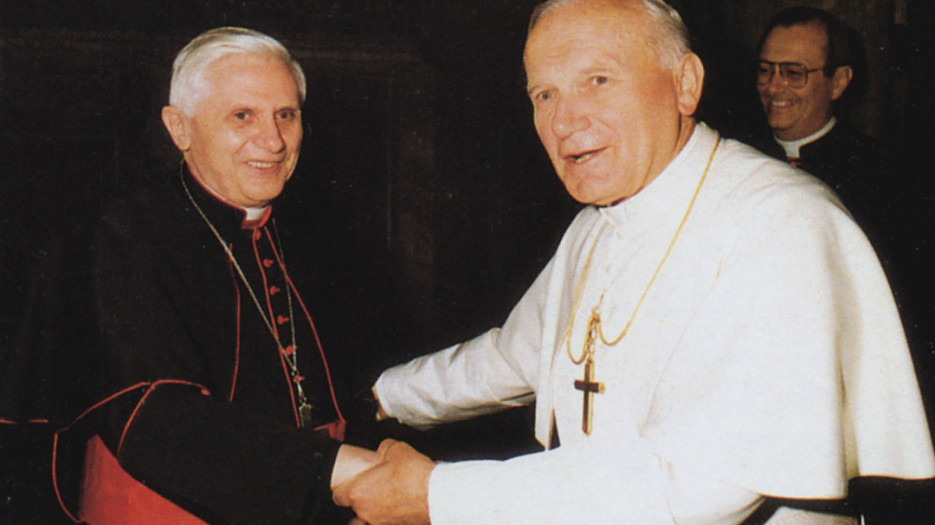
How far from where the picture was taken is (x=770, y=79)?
365cm

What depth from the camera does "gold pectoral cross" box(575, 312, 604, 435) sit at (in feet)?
6.09

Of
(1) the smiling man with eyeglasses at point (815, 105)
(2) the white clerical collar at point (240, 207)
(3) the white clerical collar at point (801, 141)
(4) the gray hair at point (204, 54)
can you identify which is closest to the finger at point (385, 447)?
(2) the white clerical collar at point (240, 207)

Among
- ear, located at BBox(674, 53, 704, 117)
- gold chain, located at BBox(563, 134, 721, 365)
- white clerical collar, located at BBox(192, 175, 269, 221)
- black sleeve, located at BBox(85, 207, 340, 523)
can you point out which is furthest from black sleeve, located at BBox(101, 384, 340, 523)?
ear, located at BBox(674, 53, 704, 117)

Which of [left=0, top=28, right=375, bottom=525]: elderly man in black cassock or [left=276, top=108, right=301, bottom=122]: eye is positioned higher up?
[left=276, top=108, right=301, bottom=122]: eye

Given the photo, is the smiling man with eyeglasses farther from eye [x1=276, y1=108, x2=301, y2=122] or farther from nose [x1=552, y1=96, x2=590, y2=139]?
eye [x1=276, y1=108, x2=301, y2=122]

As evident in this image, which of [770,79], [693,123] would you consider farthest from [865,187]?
[693,123]

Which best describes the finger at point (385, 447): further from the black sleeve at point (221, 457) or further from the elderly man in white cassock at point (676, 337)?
the black sleeve at point (221, 457)

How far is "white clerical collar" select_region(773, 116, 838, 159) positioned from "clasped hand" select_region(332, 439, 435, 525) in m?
2.71

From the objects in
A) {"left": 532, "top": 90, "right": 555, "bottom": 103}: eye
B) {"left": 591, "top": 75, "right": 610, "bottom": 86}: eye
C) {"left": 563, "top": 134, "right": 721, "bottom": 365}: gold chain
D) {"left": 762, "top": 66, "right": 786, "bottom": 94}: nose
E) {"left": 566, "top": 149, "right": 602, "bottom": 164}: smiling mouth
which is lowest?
{"left": 563, "top": 134, "right": 721, "bottom": 365}: gold chain

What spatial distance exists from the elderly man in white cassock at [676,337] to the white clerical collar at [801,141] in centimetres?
197

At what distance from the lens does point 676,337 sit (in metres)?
1.70

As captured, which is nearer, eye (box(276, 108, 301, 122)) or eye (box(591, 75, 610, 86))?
eye (box(591, 75, 610, 86))

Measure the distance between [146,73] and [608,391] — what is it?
391 cm

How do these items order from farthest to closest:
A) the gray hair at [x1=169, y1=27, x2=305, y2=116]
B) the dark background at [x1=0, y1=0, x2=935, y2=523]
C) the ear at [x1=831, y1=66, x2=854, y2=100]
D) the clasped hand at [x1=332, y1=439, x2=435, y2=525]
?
the dark background at [x1=0, y1=0, x2=935, y2=523]
the ear at [x1=831, y1=66, x2=854, y2=100]
the gray hair at [x1=169, y1=27, x2=305, y2=116]
the clasped hand at [x1=332, y1=439, x2=435, y2=525]
